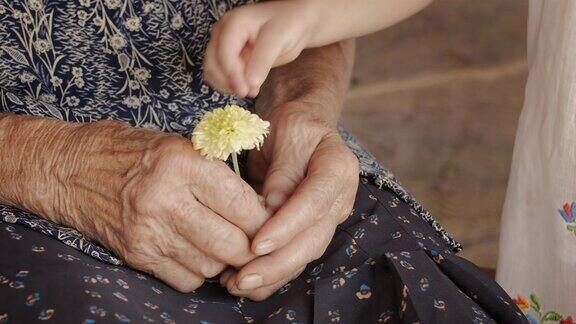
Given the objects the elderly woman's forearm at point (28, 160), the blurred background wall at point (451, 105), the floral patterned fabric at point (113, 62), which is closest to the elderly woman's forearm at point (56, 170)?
the elderly woman's forearm at point (28, 160)

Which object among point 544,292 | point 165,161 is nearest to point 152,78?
point 165,161

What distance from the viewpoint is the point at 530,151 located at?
1.20 m

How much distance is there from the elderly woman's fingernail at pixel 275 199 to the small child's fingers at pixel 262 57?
14 cm

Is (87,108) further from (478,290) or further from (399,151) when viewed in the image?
(399,151)

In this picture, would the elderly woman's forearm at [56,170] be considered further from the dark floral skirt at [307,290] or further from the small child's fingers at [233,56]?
the small child's fingers at [233,56]

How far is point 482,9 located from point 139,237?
1.31m

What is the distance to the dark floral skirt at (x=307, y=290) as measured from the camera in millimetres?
908

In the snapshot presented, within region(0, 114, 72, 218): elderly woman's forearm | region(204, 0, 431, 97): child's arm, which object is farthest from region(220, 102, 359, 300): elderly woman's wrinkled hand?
region(0, 114, 72, 218): elderly woman's forearm

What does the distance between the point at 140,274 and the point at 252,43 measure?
1.03ft

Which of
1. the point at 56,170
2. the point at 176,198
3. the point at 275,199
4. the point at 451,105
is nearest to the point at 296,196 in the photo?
the point at 275,199

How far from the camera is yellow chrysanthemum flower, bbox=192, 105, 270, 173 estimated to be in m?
0.93

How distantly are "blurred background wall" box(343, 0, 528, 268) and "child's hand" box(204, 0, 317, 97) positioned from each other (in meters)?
1.04

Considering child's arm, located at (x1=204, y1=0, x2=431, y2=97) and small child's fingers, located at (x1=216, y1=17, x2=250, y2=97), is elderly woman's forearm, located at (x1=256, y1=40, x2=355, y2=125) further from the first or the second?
small child's fingers, located at (x1=216, y1=17, x2=250, y2=97)

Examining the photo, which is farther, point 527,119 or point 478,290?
point 527,119
